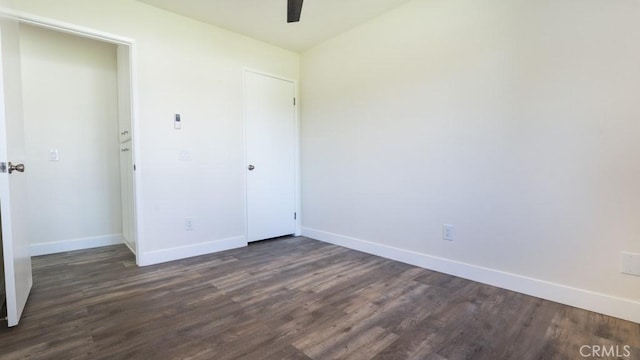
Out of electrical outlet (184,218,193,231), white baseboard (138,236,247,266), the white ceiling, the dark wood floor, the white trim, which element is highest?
the white ceiling

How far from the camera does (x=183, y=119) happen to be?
3064 mm

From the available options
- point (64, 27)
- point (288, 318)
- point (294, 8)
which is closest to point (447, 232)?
point (288, 318)

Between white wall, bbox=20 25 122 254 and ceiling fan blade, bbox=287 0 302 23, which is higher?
ceiling fan blade, bbox=287 0 302 23

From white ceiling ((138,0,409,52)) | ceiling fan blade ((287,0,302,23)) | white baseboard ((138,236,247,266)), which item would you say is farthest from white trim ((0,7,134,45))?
white baseboard ((138,236,247,266))

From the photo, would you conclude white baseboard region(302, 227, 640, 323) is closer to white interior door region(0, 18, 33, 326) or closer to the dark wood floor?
the dark wood floor

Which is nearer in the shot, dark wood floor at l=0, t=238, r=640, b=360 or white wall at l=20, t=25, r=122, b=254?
dark wood floor at l=0, t=238, r=640, b=360

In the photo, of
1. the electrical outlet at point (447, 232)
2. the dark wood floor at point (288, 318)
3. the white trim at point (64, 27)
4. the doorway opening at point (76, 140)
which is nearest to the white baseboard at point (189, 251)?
the dark wood floor at point (288, 318)

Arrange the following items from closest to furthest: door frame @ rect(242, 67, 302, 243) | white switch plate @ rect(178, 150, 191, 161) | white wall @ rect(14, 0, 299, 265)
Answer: white wall @ rect(14, 0, 299, 265)
white switch plate @ rect(178, 150, 191, 161)
door frame @ rect(242, 67, 302, 243)

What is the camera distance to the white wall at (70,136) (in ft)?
10.3

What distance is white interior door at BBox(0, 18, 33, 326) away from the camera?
165cm

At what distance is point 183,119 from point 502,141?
2973mm

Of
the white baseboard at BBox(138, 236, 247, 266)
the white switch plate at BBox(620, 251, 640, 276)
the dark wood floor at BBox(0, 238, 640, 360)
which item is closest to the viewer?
the dark wood floor at BBox(0, 238, 640, 360)

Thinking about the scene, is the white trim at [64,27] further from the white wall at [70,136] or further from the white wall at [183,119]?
the white wall at [70,136]

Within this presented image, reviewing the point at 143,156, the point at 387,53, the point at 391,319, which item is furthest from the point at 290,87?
the point at 391,319
